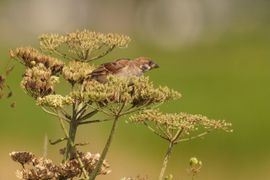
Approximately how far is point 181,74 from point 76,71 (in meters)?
30.8

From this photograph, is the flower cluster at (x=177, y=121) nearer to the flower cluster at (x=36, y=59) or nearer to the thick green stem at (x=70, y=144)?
the thick green stem at (x=70, y=144)

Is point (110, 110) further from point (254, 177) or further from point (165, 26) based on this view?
point (165, 26)

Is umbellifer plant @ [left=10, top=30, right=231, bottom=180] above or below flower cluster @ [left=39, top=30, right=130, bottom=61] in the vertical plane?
below

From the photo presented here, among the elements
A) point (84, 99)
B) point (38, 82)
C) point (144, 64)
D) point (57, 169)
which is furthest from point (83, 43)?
point (57, 169)

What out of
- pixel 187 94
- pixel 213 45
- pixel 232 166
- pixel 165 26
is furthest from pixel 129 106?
pixel 165 26

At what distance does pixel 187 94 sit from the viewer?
100 feet

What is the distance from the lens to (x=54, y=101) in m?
4.02

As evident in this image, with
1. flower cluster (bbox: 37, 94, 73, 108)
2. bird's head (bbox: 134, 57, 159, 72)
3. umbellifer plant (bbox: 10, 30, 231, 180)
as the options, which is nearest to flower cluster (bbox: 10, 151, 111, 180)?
umbellifer plant (bbox: 10, 30, 231, 180)

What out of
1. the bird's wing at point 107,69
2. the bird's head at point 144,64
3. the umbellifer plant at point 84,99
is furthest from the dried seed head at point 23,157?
the bird's head at point 144,64

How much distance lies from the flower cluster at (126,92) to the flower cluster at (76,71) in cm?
13

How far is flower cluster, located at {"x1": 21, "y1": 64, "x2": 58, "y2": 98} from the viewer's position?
164 inches

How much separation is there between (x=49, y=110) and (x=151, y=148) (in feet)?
56.2

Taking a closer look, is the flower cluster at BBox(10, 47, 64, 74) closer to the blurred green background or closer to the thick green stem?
the thick green stem

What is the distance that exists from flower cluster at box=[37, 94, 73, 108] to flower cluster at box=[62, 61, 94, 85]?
0.20 metres
